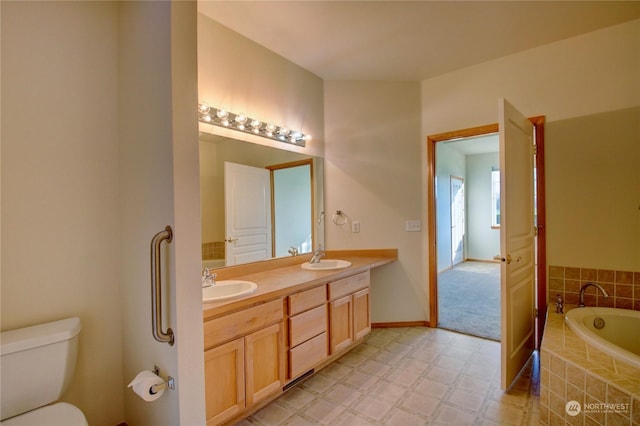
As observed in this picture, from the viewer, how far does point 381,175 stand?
3154 mm

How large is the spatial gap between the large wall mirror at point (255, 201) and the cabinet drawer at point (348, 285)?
1.96 feet

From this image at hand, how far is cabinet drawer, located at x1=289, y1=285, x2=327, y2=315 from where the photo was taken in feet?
6.40

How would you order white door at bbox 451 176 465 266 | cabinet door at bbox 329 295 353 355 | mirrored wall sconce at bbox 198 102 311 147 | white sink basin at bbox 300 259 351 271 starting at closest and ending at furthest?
1. mirrored wall sconce at bbox 198 102 311 147
2. cabinet door at bbox 329 295 353 355
3. white sink basin at bbox 300 259 351 271
4. white door at bbox 451 176 465 266

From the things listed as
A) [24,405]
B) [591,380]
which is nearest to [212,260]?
[24,405]

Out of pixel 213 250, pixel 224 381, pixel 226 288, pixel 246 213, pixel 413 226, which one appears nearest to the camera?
pixel 224 381

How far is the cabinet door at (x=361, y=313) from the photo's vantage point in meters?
2.51

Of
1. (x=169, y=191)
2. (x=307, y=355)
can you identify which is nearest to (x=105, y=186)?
(x=169, y=191)

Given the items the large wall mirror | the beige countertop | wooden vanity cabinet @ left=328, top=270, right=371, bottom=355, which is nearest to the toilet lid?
the beige countertop

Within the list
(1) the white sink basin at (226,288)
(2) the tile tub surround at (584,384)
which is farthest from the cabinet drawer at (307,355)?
(2) the tile tub surround at (584,384)

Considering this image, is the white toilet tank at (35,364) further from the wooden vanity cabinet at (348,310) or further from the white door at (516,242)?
the white door at (516,242)

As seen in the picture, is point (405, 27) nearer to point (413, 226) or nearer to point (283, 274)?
point (413, 226)

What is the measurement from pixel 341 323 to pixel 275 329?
2.36ft

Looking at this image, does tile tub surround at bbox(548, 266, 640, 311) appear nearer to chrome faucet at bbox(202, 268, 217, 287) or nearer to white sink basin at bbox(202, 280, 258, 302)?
white sink basin at bbox(202, 280, 258, 302)

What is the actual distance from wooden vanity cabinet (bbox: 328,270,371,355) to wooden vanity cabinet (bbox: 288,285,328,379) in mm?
92
